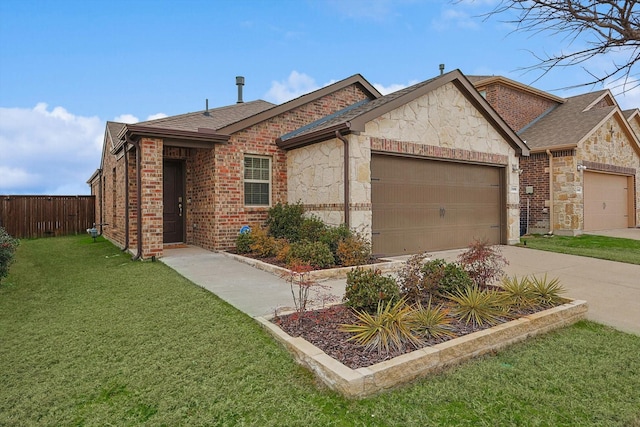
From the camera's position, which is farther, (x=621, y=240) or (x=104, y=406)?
(x=621, y=240)

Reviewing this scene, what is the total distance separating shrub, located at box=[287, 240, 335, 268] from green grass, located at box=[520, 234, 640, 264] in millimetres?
6802

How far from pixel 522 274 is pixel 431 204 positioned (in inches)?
128

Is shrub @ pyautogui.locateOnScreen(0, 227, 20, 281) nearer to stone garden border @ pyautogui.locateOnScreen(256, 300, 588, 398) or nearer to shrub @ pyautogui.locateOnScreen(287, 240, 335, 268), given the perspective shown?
shrub @ pyautogui.locateOnScreen(287, 240, 335, 268)

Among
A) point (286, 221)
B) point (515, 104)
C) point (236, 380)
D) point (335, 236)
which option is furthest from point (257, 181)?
point (515, 104)

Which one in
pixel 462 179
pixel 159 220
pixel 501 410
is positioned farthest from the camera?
pixel 462 179

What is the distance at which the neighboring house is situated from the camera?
14453mm

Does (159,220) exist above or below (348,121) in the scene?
below

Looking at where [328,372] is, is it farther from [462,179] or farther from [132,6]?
[462,179]

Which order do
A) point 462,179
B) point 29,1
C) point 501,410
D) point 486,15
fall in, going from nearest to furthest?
1. point 501,410
2. point 486,15
3. point 29,1
4. point 462,179

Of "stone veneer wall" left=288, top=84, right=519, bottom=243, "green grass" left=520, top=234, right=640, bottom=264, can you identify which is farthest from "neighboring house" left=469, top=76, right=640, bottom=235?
"stone veneer wall" left=288, top=84, right=519, bottom=243

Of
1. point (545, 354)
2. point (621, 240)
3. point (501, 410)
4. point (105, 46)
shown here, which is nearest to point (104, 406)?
point (501, 410)

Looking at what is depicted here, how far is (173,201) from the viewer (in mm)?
11438

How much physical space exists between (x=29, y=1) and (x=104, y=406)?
772 centimetres

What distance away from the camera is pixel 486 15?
313 cm
